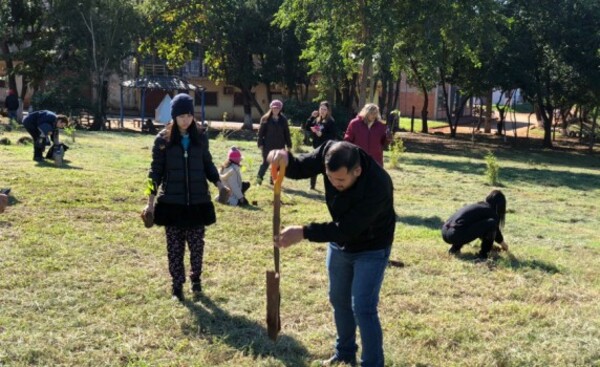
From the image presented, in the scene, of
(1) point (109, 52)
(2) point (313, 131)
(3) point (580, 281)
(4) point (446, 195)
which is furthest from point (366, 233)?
(1) point (109, 52)

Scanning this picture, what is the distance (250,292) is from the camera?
19.0 ft

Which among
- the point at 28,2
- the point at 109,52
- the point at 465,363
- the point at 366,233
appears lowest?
the point at 465,363

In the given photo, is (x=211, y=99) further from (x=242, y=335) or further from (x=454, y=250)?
(x=242, y=335)

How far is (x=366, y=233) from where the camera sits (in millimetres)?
3758

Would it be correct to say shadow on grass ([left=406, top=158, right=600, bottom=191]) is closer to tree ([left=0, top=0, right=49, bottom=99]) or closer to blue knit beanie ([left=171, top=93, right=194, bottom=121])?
blue knit beanie ([left=171, top=93, right=194, bottom=121])

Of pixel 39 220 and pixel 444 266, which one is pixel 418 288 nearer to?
pixel 444 266

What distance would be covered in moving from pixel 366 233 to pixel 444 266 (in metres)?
3.34

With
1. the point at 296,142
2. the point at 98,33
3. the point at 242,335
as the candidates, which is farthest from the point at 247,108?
the point at 242,335

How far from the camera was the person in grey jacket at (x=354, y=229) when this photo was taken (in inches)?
143

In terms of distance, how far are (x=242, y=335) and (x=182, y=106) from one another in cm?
179

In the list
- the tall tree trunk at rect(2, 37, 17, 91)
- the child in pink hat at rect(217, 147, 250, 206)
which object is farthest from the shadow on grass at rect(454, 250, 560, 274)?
the tall tree trunk at rect(2, 37, 17, 91)

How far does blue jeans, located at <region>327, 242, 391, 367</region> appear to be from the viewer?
12.5ft

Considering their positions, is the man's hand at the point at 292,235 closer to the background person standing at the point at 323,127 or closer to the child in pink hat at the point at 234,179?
the child in pink hat at the point at 234,179

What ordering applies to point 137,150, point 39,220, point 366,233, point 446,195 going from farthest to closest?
point 137,150, point 446,195, point 39,220, point 366,233
